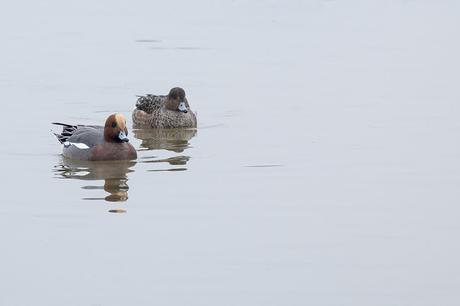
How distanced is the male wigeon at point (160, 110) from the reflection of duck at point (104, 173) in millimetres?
3346

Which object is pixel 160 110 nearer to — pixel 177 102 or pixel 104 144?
pixel 177 102

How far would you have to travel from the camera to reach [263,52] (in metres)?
24.4

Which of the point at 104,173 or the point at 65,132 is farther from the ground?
the point at 65,132

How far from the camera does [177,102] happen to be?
1923cm

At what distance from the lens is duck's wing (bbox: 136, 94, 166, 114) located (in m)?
19.6

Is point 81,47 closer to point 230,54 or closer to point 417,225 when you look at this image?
point 230,54

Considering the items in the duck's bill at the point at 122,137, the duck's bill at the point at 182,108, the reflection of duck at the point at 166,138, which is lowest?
the reflection of duck at the point at 166,138

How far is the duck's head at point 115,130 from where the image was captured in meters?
16.3

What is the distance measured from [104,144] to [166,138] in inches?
96.7

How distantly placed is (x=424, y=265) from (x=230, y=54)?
13.6 metres

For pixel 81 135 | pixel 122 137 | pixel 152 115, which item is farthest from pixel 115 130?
pixel 152 115

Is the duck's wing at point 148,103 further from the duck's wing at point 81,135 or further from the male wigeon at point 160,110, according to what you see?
the duck's wing at point 81,135

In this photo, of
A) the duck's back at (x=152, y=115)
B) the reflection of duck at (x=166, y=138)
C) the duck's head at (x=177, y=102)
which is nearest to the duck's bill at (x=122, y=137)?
the reflection of duck at (x=166, y=138)

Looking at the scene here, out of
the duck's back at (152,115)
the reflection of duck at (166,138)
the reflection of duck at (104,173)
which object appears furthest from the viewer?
the duck's back at (152,115)
